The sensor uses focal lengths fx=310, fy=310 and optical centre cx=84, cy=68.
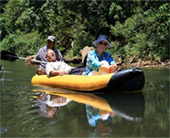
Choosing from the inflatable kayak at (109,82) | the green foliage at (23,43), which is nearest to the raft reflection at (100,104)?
the inflatable kayak at (109,82)

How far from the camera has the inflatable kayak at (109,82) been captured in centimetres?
499

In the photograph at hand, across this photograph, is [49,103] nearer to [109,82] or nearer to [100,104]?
[100,104]

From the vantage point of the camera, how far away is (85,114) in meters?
3.74

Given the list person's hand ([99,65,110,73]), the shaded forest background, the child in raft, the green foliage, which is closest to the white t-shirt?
the child in raft

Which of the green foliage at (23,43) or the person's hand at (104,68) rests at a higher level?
the green foliage at (23,43)

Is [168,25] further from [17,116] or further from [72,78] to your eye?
[17,116]

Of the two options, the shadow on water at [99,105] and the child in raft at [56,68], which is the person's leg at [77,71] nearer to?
the child in raft at [56,68]

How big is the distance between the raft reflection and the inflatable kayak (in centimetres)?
12

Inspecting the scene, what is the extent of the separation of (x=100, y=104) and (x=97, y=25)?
10.6m

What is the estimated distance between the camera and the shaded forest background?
36.4 ft

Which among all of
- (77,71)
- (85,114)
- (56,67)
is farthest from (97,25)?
(85,114)

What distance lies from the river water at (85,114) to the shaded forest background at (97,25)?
560 centimetres

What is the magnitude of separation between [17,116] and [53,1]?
441 inches

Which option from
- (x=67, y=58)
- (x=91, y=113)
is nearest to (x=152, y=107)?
(x=91, y=113)
